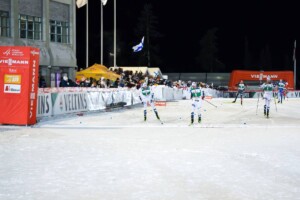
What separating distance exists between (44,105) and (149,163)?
1194cm

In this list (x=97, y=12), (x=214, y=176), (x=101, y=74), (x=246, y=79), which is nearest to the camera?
(x=214, y=176)

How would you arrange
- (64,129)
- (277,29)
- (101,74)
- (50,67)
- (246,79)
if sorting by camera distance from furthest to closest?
(277,29), (246,79), (50,67), (101,74), (64,129)

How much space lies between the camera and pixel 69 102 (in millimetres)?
23094

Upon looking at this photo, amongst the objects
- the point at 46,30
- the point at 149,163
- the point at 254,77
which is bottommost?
the point at 149,163

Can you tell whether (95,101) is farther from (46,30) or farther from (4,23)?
(46,30)

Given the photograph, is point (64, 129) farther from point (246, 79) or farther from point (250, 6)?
point (250, 6)

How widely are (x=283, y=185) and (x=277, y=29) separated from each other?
121752 mm

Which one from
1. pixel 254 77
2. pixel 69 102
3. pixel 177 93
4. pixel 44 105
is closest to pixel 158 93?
pixel 177 93

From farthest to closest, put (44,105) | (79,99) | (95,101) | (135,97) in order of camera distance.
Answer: (135,97)
(95,101)
(79,99)
(44,105)

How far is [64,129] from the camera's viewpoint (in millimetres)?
17219

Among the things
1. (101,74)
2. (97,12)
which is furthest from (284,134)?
(97,12)

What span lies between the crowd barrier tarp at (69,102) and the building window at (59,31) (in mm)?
20865

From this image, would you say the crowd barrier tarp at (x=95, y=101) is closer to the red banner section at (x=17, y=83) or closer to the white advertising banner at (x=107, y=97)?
the white advertising banner at (x=107, y=97)

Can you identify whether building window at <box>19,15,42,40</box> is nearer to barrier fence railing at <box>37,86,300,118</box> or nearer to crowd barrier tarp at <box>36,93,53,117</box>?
barrier fence railing at <box>37,86,300,118</box>
